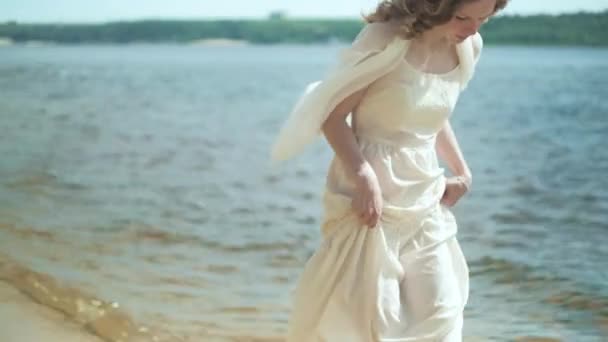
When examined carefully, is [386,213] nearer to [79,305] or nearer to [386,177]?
[386,177]

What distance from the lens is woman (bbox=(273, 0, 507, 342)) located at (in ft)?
6.66

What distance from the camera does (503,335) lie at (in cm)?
336

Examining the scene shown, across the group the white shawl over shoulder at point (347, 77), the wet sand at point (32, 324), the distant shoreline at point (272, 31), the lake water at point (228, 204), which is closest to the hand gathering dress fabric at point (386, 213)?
the white shawl over shoulder at point (347, 77)

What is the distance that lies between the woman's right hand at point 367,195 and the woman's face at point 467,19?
29cm

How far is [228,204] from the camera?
214 inches

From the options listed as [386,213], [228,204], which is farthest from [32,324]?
[228,204]

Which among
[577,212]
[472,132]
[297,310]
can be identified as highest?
[297,310]

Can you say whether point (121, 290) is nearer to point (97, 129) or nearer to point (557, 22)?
point (97, 129)

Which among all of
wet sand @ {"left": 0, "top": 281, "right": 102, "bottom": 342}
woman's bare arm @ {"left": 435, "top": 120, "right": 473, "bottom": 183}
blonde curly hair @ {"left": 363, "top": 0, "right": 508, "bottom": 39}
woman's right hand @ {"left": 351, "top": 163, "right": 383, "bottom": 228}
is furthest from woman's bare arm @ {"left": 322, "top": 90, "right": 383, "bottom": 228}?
wet sand @ {"left": 0, "top": 281, "right": 102, "bottom": 342}

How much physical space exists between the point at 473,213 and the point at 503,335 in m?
1.87

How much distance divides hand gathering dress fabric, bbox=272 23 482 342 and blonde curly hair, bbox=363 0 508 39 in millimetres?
25

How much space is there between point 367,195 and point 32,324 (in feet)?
4.63

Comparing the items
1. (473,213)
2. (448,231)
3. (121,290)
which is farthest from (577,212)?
(448,231)

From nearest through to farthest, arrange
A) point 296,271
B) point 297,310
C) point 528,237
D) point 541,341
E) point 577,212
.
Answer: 1. point 297,310
2. point 541,341
3. point 296,271
4. point 528,237
5. point 577,212
